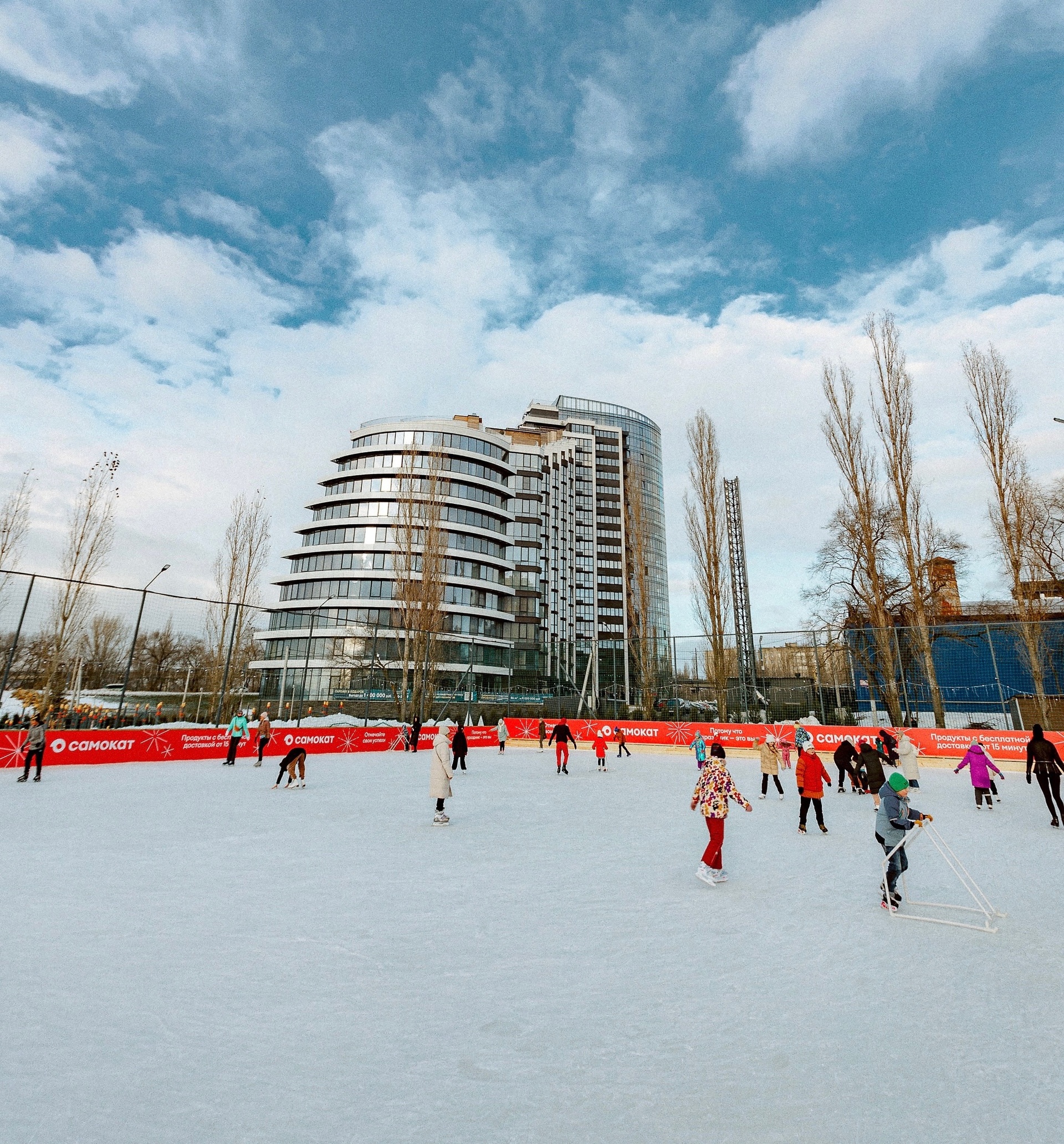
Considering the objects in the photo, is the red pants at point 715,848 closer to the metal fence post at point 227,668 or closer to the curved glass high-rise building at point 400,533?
the metal fence post at point 227,668

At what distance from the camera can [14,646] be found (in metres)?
17.2

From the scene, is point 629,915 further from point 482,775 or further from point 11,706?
point 11,706

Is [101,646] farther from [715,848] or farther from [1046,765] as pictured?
[1046,765]

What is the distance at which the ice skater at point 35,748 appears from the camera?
558 inches

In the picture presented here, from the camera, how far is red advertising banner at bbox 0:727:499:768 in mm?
16922

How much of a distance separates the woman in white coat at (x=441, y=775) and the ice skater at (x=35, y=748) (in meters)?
10.7

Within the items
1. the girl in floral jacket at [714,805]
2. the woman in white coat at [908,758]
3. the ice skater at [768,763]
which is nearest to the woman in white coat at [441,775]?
the girl in floral jacket at [714,805]

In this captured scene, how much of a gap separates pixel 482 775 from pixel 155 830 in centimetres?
998

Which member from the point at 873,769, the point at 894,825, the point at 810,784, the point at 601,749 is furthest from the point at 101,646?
the point at 894,825

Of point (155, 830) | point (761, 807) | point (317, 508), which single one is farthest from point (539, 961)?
point (317, 508)

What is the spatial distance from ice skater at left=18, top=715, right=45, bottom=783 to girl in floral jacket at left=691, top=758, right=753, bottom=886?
15548 millimetres

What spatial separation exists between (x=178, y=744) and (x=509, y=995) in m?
20.1

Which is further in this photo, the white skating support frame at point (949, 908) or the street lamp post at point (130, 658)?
the street lamp post at point (130, 658)

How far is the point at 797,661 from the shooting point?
89.9 feet
